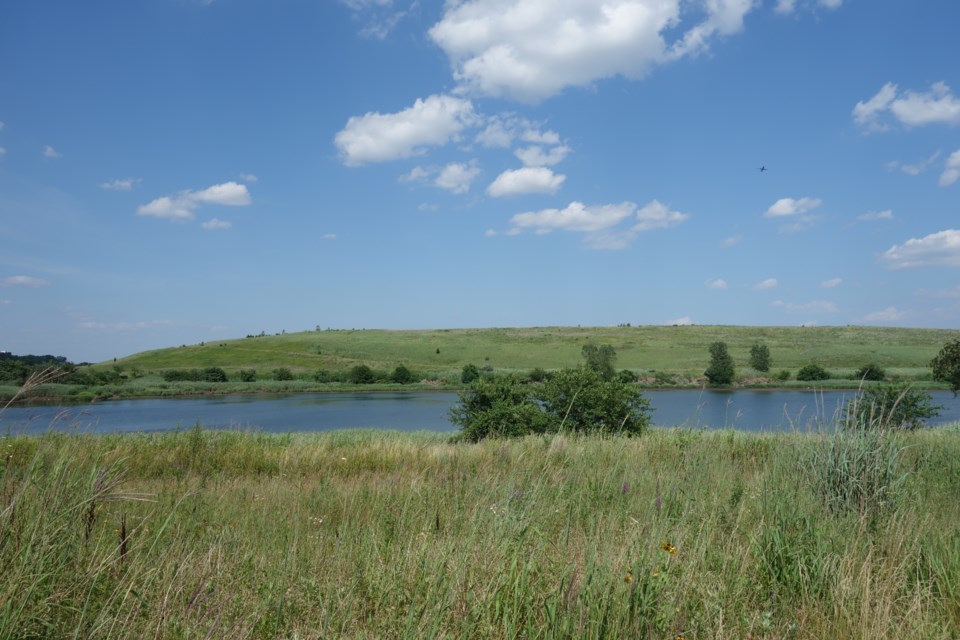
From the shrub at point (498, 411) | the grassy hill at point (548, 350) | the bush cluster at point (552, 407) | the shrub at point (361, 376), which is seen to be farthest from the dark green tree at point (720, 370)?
the shrub at point (498, 411)

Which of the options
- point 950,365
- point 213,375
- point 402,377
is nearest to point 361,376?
point 402,377

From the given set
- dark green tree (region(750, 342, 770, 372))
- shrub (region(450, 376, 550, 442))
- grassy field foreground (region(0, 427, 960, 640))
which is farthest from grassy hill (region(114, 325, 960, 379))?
grassy field foreground (region(0, 427, 960, 640))

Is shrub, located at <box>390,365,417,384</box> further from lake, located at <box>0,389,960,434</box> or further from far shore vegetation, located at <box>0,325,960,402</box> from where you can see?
lake, located at <box>0,389,960,434</box>

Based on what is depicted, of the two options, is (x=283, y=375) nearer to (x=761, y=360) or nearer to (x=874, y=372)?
(x=761, y=360)

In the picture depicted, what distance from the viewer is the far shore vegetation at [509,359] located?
52062mm

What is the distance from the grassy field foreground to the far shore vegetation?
105ft

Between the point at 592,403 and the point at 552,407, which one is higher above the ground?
the point at 592,403

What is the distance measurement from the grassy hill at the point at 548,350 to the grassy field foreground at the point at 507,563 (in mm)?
51019

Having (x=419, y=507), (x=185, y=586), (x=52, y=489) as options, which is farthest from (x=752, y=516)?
(x=52, y=489)

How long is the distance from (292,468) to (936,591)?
27.0 ft

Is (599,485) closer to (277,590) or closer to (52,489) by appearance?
(277,590)

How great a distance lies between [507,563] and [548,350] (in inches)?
2911

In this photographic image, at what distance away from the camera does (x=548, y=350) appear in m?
76.7

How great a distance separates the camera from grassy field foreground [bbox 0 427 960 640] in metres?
2.69
